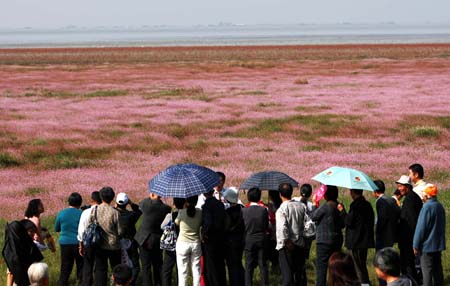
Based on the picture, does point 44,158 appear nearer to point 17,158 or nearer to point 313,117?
point 17,158

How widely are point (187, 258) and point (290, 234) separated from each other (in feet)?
6.11

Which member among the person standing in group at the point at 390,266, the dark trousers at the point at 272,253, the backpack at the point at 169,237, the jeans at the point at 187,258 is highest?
the person standing in group at the point at 390,266

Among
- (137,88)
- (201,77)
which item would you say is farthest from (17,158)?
(201,77)

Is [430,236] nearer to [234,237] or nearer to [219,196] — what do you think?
[234,237]

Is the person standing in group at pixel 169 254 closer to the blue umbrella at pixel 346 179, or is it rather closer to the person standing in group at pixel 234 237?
the person standing in group at pixel 234 237

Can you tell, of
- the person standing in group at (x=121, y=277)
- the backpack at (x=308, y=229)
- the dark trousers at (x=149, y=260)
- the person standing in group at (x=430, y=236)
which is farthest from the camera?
the dark trousers at (x=149, y=260)

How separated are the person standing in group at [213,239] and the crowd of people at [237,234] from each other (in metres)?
0.02

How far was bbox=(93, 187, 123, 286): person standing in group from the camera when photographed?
1259 centimetres

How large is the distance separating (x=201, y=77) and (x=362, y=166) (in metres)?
48.0

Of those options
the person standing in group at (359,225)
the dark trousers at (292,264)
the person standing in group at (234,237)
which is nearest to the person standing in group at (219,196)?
the person standing in group at (234,237)

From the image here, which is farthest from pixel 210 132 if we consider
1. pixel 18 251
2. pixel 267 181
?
→ pixel 18 251

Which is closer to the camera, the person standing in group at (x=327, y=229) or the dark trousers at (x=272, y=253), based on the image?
the person standing in group at (x=327, y=229)

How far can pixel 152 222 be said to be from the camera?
1314cm

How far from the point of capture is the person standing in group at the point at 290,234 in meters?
12.8
